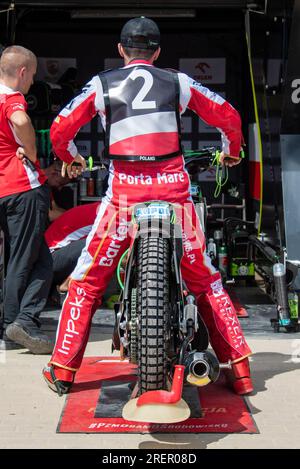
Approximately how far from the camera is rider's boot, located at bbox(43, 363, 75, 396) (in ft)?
14.8

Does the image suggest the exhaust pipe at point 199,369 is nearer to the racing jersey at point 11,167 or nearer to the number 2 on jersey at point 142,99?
the number 2 on jersey at point 142,99

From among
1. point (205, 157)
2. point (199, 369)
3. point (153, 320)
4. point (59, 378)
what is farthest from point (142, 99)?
point (59, 378)

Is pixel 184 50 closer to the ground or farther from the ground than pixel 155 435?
farther from the ground

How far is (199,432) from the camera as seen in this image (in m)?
3.99

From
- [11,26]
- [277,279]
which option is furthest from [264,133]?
[11,26]

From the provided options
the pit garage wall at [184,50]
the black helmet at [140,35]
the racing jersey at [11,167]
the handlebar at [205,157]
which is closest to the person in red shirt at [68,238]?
the racing jersey at [11,167]

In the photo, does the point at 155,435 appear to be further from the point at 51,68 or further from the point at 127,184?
the point at 51,68

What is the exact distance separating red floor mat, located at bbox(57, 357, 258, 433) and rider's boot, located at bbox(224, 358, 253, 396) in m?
0.05

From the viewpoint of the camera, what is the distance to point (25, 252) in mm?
Result: 5594

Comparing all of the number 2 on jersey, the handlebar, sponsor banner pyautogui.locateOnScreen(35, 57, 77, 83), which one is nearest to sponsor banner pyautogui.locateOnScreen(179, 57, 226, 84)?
sponsor banner pyautogui.locateOnScreen(35, 57, 77, 83)

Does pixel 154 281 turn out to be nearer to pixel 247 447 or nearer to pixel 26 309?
pixel 247 447

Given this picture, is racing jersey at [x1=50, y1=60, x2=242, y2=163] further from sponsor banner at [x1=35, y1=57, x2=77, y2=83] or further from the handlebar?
sponsor banner at [x1=35, y1=57, x2=77, y2=83]

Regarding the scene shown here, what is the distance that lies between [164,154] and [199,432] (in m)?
1.29

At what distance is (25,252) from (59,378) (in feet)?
4.17
